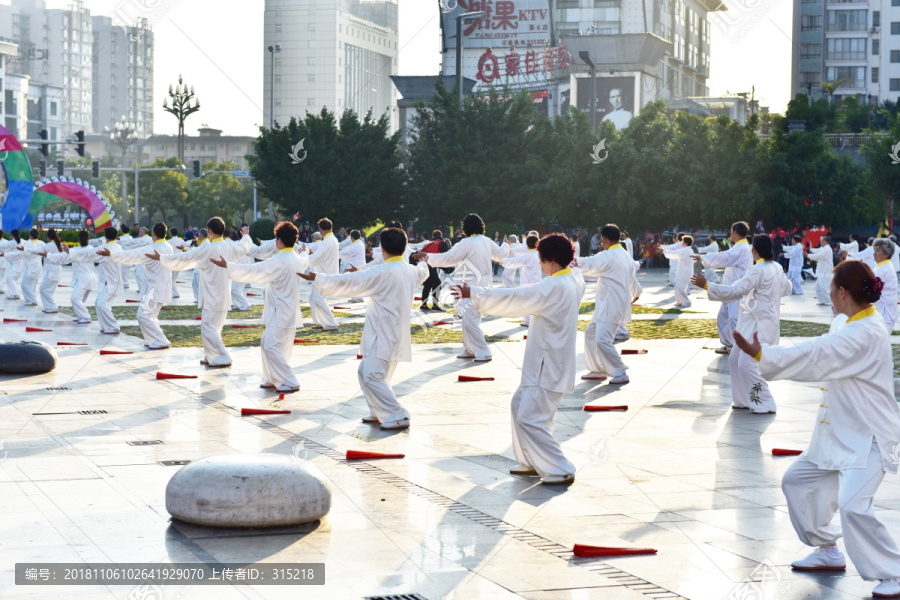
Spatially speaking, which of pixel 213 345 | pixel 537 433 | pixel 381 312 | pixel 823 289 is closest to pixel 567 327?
pixel 537 433

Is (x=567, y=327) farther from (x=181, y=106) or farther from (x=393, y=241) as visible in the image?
(x=181, y=106)

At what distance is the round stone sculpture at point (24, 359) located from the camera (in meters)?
13.5

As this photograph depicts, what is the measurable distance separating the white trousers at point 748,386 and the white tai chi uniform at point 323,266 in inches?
376

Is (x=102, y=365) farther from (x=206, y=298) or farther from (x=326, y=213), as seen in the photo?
(x=326, y=213)

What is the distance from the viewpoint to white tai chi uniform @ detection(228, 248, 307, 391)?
12.4 metres

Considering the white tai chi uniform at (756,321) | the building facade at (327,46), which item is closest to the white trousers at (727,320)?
the white tai chi uniform at (756,321)

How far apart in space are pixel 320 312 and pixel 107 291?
375 centimetres

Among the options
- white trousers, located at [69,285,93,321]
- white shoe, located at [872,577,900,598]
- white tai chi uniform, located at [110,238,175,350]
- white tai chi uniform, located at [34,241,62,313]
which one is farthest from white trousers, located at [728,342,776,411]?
white tai chi uniform, located at [34,241,62,313]

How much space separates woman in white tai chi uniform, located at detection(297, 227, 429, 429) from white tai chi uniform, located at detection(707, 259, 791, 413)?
10.4 feet

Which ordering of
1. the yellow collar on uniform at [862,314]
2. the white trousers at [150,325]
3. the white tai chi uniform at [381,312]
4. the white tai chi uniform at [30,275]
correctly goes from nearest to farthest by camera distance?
the yellow collar on uniform at [862,314] → the white tai chi uniform at [381,312] → the white trousers at [150,325] → the white tai chi uniform at [30,275]

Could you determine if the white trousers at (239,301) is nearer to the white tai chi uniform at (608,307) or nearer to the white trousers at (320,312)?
the white trousers at (320,312)

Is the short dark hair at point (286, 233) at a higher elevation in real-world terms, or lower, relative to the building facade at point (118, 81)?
lower

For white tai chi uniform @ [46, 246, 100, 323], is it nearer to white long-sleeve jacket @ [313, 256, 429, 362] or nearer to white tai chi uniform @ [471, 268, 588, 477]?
white long-sleeve jacket @ [313, 256, 429, 362]

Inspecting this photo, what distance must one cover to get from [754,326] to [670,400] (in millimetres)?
1233
